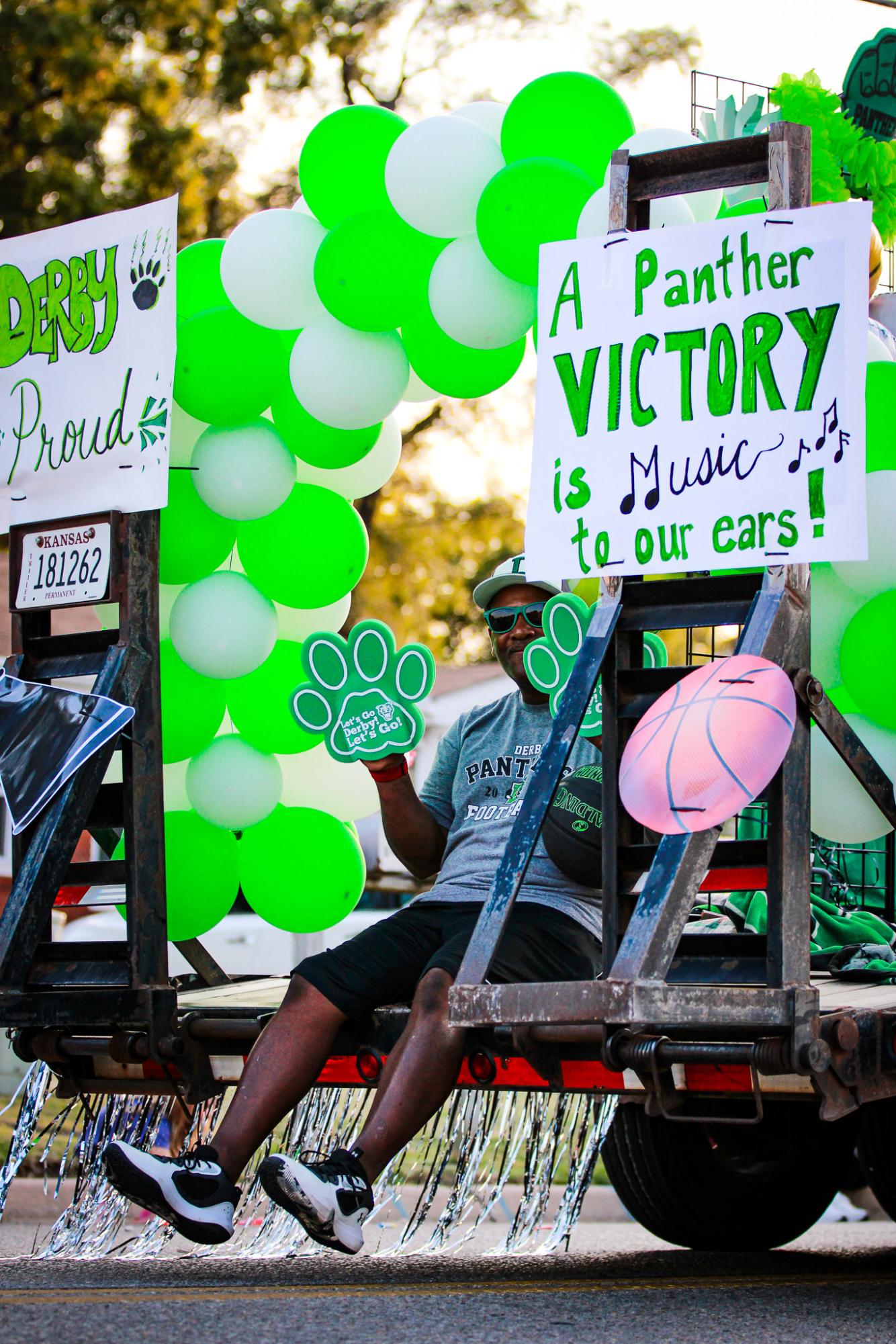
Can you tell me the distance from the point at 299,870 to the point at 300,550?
3.16ft

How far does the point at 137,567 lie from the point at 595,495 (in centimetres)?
134

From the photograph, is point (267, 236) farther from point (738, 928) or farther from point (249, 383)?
point (738, 928)

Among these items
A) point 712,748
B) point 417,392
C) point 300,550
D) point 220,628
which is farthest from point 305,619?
point 712,748

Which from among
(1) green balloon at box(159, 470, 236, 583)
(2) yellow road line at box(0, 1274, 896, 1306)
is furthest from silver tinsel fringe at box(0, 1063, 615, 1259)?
(1) green balloon at box(159, 470, 236, 583)

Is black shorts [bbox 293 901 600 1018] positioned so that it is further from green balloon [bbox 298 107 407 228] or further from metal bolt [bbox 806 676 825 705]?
green balloon [bbox 298 107 407 228]

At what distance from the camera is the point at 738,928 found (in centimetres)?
470

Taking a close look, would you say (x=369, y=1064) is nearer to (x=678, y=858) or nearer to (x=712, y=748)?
(x=678, y=858)

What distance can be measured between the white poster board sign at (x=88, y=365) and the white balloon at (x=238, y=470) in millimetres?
457

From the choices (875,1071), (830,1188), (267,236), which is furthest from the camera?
(830,1188)

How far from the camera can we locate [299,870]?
5.29 metres

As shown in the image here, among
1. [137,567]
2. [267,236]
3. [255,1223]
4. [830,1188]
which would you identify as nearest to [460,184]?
[267,236]

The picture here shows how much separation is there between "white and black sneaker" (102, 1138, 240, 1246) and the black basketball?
110cm

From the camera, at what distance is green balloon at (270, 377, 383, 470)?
17.3 ft

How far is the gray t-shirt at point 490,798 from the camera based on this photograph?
14.4 feet
